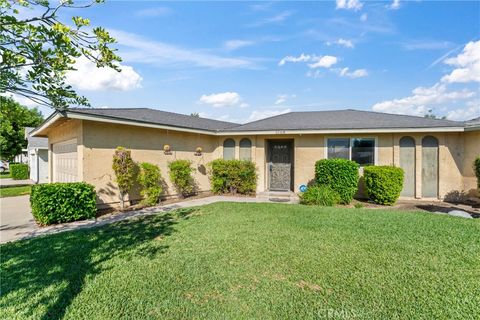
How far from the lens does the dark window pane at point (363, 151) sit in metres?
10.5

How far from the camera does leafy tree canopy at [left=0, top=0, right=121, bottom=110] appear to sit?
2508 millimetres

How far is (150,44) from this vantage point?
7453 mm

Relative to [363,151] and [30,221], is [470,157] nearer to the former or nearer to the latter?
[363,151]

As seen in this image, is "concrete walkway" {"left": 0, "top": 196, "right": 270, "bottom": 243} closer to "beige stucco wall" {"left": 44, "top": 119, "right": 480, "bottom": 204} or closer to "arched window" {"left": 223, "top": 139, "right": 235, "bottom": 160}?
"beige stucco wall" {"left": 44, "top": 119, "right": 480, "bottom": 204}

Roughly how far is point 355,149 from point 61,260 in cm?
1076

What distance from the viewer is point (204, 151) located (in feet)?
40.8

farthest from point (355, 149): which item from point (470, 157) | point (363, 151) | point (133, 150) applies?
point (133, 150)

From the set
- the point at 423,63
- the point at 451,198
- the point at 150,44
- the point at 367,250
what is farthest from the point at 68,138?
the point at 423,63

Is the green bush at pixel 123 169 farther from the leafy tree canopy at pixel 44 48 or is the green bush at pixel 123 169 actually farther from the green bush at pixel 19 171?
the green bush at pixel 19 171

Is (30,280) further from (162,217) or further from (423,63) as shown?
(423,63)

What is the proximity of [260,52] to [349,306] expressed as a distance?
1268cm

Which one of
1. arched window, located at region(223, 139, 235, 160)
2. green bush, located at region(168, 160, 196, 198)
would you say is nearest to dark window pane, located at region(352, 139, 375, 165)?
arched window, located at region(223, 139, 235, 160)

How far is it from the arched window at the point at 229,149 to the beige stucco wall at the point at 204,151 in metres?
0.22

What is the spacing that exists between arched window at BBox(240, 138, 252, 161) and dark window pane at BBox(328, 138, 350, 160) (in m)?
3.85
